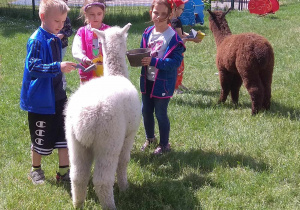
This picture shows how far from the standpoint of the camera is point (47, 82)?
360 centimetres

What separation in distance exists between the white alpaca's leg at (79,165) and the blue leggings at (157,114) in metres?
1.37

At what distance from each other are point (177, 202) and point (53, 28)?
6.63ft

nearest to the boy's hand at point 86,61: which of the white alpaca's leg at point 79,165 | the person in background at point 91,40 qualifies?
the person in background at point 91,40

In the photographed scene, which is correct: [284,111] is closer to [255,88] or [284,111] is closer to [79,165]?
[255,88]

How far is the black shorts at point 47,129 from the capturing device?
372 cm

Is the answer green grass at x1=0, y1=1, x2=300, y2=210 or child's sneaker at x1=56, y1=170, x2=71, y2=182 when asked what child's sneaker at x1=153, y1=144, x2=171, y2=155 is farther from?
child's sneaker at x1=56, y1=170, x2=71, y2=182

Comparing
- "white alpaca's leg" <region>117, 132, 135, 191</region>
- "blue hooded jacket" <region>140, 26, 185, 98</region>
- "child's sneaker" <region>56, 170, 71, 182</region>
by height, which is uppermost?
"blue hooded jacket" <region>140, 26, 185, 98</region>

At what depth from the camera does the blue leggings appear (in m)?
4.50

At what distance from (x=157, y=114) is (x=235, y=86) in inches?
94.6

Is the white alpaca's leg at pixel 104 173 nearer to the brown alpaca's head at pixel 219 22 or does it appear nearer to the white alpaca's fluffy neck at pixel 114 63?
the white alpaca's fluffy neck at pixel 114 63

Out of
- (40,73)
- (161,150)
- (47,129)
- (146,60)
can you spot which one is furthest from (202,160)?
(40,73)

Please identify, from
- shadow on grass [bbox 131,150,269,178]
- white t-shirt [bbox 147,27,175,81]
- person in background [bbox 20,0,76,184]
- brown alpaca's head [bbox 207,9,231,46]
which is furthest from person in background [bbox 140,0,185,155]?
brown alpaca's head [bbox 207,9,231,46]

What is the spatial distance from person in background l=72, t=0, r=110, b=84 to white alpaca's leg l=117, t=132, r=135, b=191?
1.11m

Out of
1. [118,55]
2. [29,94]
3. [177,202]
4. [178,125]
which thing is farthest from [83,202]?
[178,125]
